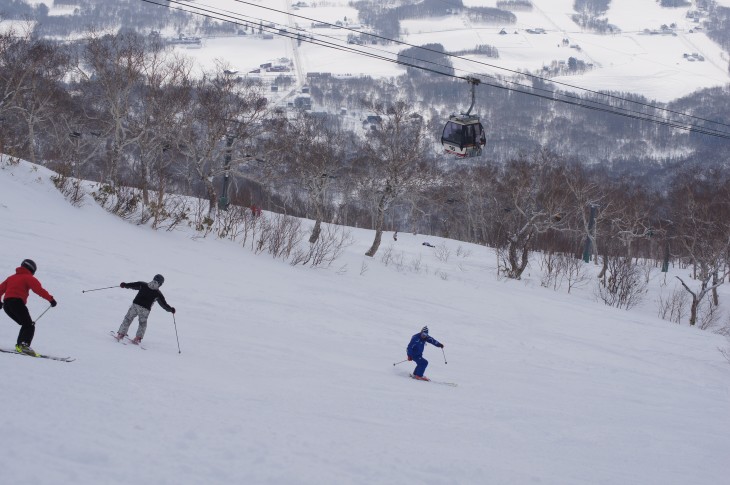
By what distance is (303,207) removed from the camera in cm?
7494

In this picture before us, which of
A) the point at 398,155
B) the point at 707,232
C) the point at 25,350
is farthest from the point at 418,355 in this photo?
the point at 707,232

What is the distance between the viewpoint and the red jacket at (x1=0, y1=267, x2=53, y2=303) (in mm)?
9562

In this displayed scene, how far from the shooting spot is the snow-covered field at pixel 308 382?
6.88 m

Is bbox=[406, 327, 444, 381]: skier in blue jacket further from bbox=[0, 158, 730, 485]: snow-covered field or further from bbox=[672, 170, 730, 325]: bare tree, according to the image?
bbox=[672, 170, 730, 325]: bare tree

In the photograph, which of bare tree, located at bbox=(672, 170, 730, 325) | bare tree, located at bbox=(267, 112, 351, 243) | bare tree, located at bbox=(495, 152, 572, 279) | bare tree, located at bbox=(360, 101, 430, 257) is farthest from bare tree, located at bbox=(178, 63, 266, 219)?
bare tree, located at bbox=(672, 170, 730, 325)

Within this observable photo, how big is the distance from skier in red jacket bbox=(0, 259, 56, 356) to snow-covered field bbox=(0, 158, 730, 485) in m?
0.50

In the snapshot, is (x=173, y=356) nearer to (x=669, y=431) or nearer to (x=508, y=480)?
(x=508, y=480)

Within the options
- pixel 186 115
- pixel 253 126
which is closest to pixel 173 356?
pixel 253 126

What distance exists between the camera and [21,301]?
952 centimetres

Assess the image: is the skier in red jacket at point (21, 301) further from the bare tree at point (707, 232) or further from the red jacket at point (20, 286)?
the bare tree at point (707, 232)

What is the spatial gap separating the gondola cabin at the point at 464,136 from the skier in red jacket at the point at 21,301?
36.1 ft

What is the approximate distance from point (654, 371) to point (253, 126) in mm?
22084

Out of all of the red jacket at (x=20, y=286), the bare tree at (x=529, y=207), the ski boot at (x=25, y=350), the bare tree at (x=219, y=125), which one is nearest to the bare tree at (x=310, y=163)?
the bare tree at (x=219, y=125)

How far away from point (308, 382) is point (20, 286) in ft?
14.6
